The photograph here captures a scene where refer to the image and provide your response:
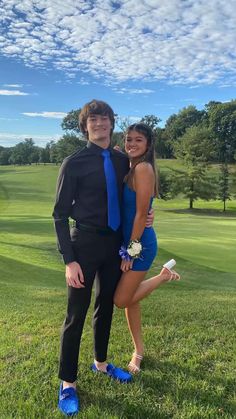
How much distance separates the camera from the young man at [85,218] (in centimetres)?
359

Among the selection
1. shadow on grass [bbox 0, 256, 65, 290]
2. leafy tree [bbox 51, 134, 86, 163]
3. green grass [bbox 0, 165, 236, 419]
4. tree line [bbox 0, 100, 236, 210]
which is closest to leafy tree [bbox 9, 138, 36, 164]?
tree line [bbox 0, 100, 236, 210]

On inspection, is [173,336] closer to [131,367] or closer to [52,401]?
[131,367]

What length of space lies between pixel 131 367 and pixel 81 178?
1801mm

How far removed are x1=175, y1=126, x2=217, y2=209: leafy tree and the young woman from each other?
4612cm

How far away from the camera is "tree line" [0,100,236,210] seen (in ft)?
168

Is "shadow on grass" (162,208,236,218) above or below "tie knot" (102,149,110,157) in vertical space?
below


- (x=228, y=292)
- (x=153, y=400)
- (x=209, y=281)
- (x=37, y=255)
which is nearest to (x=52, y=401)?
→ (x=153, y=400)

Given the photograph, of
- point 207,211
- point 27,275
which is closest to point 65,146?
point 207,211

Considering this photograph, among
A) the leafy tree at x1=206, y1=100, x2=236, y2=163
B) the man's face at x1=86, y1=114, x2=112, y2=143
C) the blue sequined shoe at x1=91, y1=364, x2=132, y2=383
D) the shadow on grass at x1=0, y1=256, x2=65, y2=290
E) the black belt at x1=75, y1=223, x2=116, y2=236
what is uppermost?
the leafy tree at x1=206, y1=100, x2=236, y2=163

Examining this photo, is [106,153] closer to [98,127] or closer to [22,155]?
[98,127]

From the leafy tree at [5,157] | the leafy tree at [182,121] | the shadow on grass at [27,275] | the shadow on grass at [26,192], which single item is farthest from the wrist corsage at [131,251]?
the leafy tree at [5,157]

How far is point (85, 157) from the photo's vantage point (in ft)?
11.9

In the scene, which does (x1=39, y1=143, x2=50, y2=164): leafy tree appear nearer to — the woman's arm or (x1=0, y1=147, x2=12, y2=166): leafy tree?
(x1=0, y1=147, x2=12, y2=166): leafy tree

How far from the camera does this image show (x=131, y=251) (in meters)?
3.70
